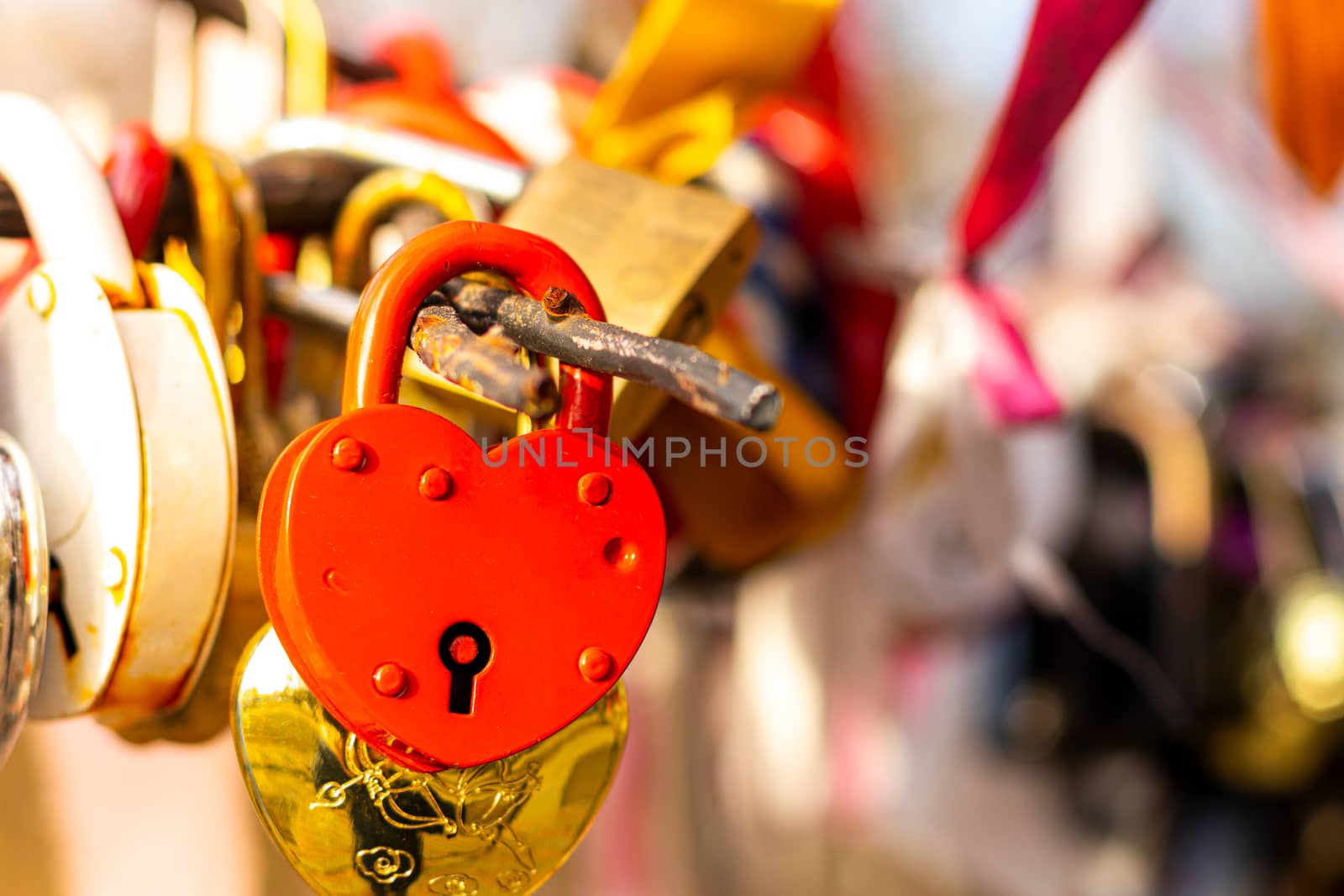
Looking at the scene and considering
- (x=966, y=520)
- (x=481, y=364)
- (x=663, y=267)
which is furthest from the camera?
(x=966, y=520)

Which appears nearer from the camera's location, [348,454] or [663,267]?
[348,454]

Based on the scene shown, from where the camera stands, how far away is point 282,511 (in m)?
0.19

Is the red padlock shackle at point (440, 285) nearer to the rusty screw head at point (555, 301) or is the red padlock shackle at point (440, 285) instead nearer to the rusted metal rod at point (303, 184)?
the rusty screw head at point (555, 301)

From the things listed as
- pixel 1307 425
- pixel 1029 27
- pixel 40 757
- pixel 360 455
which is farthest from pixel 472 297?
pixel 1307 425

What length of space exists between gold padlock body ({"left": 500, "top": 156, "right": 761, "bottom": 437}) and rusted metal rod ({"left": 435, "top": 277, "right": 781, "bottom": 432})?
0.23ft

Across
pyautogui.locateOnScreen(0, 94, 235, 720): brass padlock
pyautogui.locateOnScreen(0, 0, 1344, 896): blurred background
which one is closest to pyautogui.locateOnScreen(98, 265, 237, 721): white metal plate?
pyautogui.locateOnScreen(0, 94, 235, 720): brass padlock

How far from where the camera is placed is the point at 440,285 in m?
0.22

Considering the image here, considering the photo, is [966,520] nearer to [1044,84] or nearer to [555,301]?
[1044,84]

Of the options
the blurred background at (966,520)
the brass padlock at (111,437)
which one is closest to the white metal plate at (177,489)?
the brass padlock at (111,437)

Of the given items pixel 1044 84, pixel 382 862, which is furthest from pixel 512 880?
pixel 1044 84

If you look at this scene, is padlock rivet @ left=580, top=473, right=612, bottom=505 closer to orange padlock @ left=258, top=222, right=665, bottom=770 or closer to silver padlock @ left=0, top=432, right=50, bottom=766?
orange padlock @ left=258, top=222, right=665, bottom=770

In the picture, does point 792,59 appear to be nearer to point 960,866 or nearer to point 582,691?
point 582,691

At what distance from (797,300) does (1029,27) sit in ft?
0.53

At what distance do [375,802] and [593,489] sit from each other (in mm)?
81
